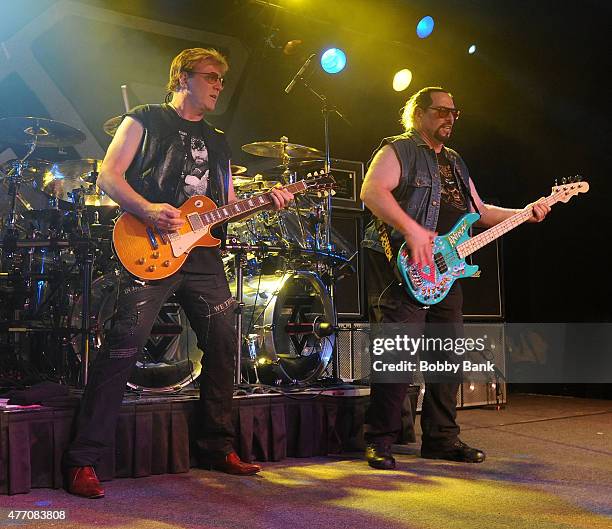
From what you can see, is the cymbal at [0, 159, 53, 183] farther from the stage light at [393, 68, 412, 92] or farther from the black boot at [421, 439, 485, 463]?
the stage light at [393, 68, 412, 92]

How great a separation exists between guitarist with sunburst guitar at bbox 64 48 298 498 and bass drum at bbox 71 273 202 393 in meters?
1.05

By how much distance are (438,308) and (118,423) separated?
175 cm

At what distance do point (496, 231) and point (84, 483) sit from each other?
2472mm

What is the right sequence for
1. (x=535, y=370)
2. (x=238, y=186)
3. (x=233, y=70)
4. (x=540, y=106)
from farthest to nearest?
(x=535, y=370)
(x=540, y=106)
(x=233, y=70)
(x=238, y=186)

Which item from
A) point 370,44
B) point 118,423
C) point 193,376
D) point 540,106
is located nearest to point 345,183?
point 370,44

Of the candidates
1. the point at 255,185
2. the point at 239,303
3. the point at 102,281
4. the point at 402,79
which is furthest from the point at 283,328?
the point at 402,79

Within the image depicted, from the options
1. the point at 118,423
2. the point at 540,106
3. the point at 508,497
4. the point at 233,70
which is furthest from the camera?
the point at 540,106

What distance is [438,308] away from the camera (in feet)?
12.5

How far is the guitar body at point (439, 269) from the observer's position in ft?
11.8

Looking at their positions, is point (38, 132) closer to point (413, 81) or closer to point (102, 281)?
point (102, 281)

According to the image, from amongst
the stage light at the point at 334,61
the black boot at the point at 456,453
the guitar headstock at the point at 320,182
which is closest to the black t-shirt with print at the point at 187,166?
the guitar headstock at the point at 320,182

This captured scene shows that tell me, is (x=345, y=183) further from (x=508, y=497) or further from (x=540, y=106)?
(x=508, y=497)

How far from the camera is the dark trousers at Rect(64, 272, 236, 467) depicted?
3109 millimetres

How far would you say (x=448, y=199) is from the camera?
3898 millimetres
